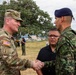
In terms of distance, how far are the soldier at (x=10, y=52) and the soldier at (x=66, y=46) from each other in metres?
0.77

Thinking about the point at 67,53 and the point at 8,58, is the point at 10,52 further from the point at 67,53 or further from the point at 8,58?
the point at 67,53

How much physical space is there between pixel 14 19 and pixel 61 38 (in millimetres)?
1074

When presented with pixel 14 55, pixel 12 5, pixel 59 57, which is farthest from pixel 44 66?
pixel 12 5

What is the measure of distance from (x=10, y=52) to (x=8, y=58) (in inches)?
3.6

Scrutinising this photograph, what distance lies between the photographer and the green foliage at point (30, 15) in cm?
6122

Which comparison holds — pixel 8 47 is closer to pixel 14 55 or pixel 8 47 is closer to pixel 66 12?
pixel 14 55

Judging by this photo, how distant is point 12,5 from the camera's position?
61688mm

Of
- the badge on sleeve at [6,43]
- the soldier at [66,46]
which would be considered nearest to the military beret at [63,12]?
the soldier at [66,46]

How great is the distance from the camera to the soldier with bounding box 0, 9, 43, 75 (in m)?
4.87

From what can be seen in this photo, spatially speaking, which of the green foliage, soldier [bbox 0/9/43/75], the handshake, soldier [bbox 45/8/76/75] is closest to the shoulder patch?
soldier [bbox 0/9/43/75]

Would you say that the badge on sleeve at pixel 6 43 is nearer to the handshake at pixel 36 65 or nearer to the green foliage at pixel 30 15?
the handshake at pixel 36 65

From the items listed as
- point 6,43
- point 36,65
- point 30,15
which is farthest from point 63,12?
point 30,15

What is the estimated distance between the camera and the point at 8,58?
487 centimetres

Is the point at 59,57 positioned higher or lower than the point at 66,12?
lower
